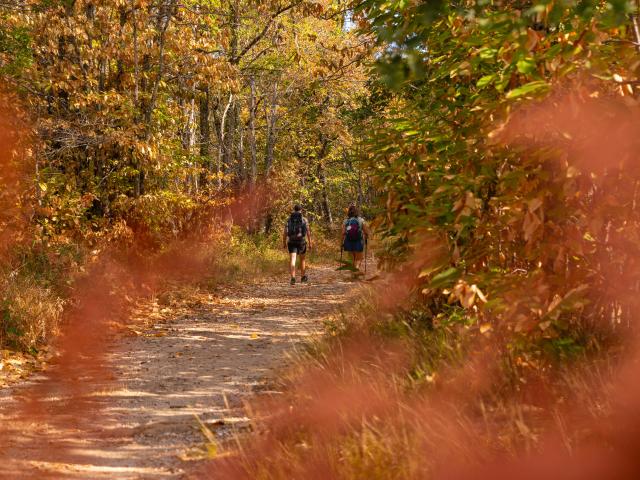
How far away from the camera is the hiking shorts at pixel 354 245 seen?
15784 mm

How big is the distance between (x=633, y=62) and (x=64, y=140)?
1144 centimetres

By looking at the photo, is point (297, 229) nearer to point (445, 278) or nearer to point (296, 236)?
point (296, 236)

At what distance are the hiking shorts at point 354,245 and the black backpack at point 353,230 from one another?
0.05 metres

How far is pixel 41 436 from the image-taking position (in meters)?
5.16

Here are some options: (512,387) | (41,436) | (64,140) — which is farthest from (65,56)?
(512,387)

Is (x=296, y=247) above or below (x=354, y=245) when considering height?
below

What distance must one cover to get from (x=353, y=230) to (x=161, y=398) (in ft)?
32.8

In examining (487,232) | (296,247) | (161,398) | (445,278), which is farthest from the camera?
(296,247)

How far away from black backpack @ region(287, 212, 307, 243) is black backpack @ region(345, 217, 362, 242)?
3.62 feet

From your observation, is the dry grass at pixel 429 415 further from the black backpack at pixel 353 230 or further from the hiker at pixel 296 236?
the hiker at pixel 296 236

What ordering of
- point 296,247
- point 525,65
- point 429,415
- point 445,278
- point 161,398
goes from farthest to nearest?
point 296,247
point 161,398
point 429,415
point 445,278
point 525,65

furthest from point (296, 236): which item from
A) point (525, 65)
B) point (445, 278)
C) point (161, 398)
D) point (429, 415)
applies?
point (525, 65)

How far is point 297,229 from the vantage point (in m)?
16.2

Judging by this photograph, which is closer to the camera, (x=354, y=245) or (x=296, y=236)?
(x=354, y=245)
